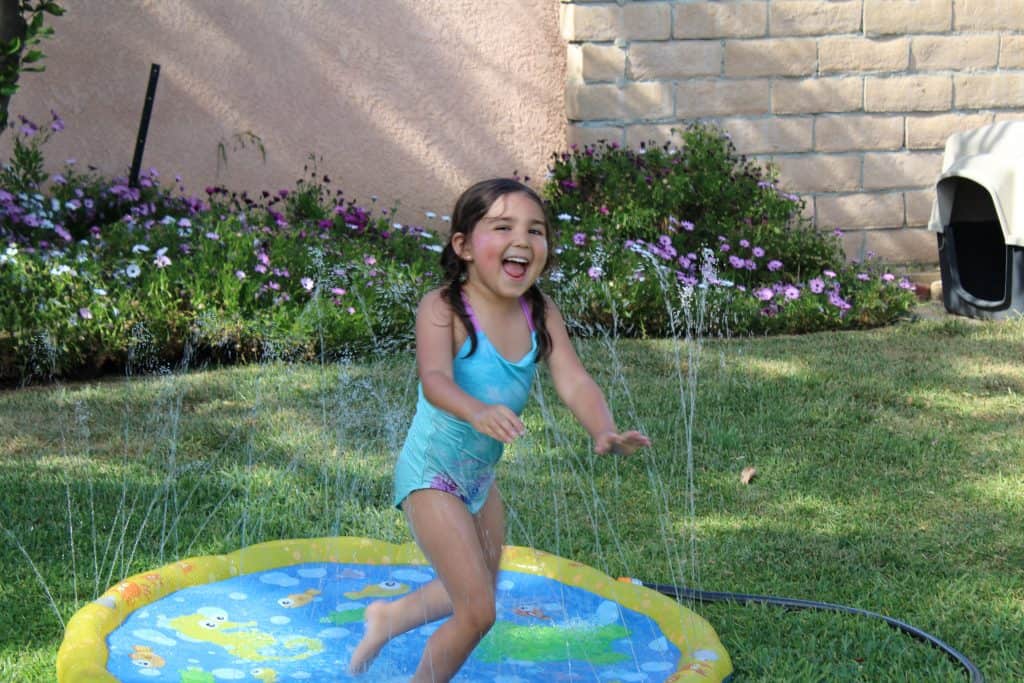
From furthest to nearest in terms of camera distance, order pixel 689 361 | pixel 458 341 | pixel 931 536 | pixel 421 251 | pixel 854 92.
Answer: pixel 854 92, pixel 421 251, pixel 689 361, pixel 931 536, pixel 458 341

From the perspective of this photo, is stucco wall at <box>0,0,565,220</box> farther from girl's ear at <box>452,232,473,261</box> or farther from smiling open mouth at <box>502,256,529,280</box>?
smiling open mouth at <box>502,256,529,280</box>

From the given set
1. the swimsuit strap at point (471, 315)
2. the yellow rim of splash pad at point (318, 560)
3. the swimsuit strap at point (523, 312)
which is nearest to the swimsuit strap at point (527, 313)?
the swimsuit strap at point (523, 312)

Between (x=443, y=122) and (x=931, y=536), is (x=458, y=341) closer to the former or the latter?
(x=931, y=536)

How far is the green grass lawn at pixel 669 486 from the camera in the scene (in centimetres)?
307

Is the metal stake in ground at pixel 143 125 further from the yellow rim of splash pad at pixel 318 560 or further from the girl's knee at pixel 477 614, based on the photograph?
the girl's knee at pixel 477 614

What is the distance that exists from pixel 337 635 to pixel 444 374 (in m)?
0.86

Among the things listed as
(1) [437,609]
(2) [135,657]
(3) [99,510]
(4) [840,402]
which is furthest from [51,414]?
(4) [840,402]

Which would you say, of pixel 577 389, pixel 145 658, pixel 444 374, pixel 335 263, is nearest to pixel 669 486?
pixel 577 389

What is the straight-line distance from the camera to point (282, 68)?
7035 millimetres

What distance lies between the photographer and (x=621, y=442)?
2.42 meters

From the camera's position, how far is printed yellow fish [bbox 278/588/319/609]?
3232 millimetres

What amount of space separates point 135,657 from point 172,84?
467 centimetres

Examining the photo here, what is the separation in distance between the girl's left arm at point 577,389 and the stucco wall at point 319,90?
457 centimetres

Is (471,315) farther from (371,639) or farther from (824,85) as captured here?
(824,85)
